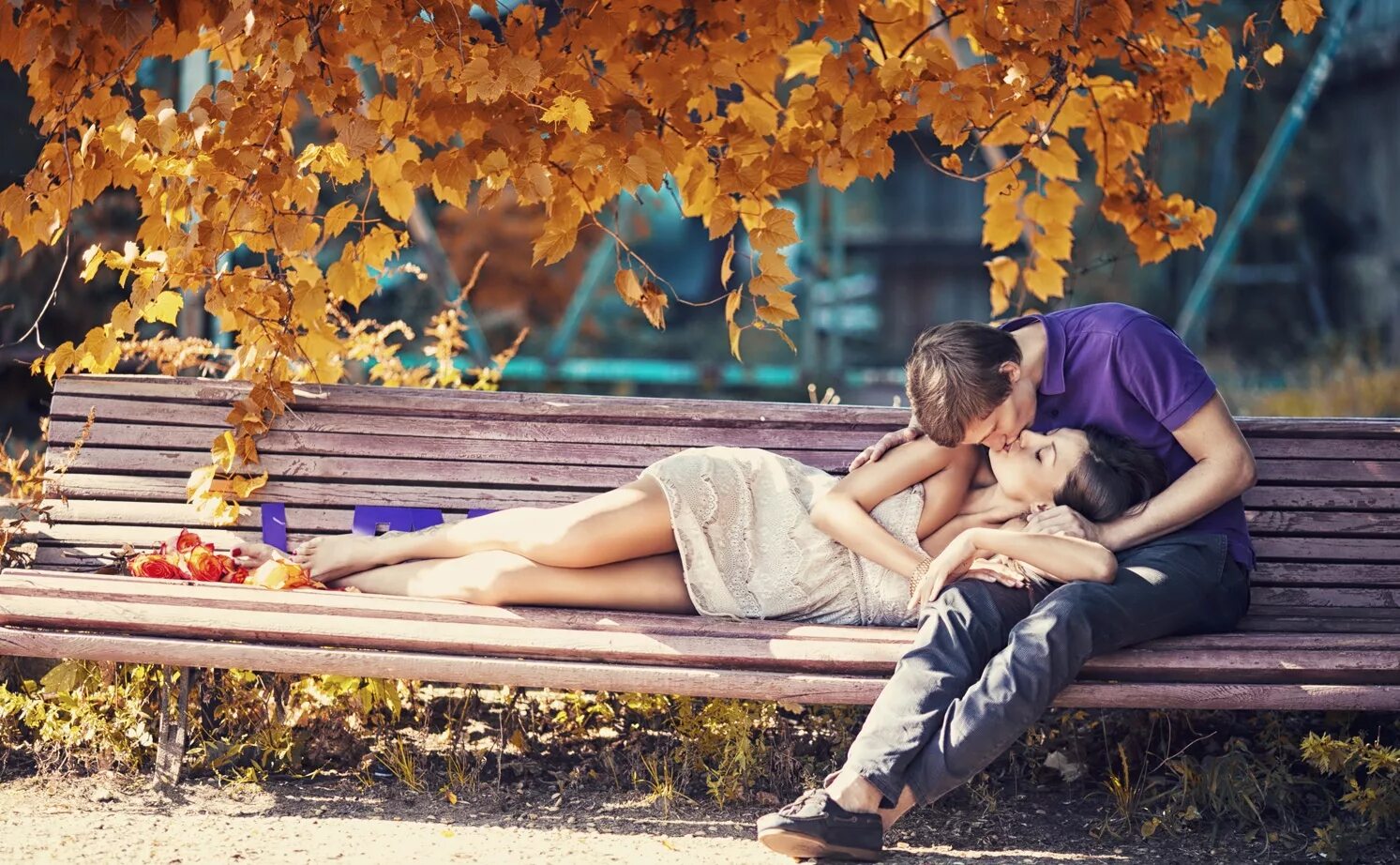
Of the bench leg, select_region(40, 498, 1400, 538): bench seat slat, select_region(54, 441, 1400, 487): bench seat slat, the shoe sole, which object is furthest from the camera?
select_region(54, 441, 1400, 487): bench seat slat

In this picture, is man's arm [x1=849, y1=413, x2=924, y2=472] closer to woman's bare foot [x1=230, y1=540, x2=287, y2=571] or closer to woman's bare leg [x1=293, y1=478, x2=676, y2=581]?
woman's bare leg [x1=293, y1=478, x2=676, y2=581]

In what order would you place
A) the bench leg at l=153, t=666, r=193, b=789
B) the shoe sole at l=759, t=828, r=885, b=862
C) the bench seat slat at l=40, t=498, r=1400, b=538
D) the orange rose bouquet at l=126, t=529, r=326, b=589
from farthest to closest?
1. the bench seat slat at l=40, t=498, r=1400, b=538
2. the orange rose bouquet at l=126, t=529, r=326, b=589
3. the bench leg at l=153, t=666, r=193, b=789
4. the shoe sole at l=759, t=828, r=885, b=862

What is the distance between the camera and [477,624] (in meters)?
3.04

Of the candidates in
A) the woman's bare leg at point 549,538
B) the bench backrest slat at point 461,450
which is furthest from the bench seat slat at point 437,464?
the woman's bare leg at point 549,538

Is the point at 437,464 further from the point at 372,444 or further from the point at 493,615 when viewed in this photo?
the point at 493,615

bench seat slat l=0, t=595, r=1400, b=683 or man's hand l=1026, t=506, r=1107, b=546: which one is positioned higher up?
man's hand l=1026, t=506, r=1107, b=546

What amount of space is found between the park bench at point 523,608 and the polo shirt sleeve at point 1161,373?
0.52 meters

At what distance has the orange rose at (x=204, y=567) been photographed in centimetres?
352

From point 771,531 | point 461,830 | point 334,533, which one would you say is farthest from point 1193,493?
point 334,533

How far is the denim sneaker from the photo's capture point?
2.70 metres

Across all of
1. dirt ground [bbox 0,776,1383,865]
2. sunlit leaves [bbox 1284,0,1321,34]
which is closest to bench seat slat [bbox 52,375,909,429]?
dirt ground [bbox 0,776,1383,865]

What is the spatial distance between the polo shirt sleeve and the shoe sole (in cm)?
121

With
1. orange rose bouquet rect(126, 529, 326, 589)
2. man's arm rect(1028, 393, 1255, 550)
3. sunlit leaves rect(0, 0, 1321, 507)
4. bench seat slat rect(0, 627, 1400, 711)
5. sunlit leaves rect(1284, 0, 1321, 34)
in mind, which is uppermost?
sunlit leaves rect(1284, 0, 1321, 34)

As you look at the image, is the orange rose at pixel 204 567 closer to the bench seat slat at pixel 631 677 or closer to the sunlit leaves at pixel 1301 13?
the bench seat slat at pixel 631 677
